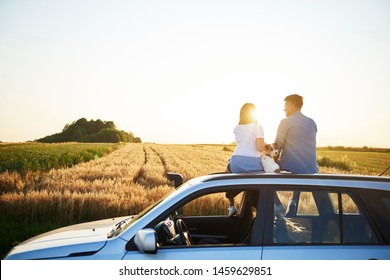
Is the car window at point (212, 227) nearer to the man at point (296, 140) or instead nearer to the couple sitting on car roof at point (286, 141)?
the couple sitting on car roof at point (286, 141)

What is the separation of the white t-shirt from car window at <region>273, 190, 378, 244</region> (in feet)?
6.51

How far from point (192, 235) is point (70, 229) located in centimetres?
142

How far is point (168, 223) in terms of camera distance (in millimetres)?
4234

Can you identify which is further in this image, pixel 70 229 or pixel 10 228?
pixel 10 228

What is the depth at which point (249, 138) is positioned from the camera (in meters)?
6.16

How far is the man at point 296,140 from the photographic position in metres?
6.02

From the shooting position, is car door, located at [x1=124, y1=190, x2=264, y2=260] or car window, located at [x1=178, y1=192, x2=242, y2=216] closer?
car door, located at [x1=124, y1=190, x2=264, y2=260]

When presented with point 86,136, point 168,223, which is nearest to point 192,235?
point 168,223

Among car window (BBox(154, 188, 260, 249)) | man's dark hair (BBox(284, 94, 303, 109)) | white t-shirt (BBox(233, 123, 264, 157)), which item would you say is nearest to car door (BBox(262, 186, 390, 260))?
car window (BBox(154, 188, 260, 249))

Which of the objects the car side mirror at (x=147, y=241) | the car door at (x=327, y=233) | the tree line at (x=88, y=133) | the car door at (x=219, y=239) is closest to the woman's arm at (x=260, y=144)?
the car door at (x=219, y=239)

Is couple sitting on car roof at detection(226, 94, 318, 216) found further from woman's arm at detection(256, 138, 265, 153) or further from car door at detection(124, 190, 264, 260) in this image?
car door at detection(124, 190, 264, 260)

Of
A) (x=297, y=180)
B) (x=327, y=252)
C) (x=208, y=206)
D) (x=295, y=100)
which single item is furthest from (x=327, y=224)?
(x=208, y=206)

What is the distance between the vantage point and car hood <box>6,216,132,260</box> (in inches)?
147
